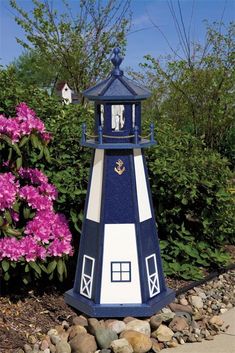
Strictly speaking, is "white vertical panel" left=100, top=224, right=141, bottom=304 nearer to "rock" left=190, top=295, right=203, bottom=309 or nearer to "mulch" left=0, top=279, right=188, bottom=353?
"mulch" left=0, top=279, right=188, bottom=353

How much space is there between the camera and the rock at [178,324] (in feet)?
13.9

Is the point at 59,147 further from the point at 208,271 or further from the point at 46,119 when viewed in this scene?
the point at 208,271

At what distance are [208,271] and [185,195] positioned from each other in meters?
0.91

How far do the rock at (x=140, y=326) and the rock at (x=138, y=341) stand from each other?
0.26ft

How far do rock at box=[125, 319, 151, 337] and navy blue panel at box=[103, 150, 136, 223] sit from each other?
2.63 ft

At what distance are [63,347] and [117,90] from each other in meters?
1.95

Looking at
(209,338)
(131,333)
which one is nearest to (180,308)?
(209,338)

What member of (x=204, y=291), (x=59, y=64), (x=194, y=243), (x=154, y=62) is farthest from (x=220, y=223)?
(x=59, y=64)

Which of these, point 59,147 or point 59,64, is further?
point 59,64

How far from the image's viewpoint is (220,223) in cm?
557

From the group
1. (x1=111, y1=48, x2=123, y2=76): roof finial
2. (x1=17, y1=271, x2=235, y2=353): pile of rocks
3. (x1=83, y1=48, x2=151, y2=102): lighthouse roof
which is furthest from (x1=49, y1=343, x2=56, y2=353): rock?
(x1=111, y1=48, x2=123, y2=76): roof finial

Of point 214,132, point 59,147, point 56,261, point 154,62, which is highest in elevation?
point 154,62

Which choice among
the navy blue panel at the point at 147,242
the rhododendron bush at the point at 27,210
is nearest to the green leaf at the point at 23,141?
the rhododendron bush at the point at 27,210

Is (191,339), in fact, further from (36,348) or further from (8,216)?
(8,216)
